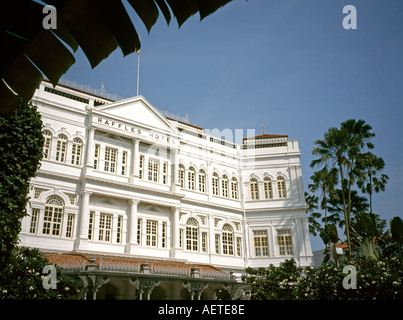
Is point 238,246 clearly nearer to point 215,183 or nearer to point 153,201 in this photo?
point 215,183

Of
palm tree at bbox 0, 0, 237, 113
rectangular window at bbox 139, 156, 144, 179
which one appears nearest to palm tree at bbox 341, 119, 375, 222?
rectangular window at bbox 139, 156, 144, 179

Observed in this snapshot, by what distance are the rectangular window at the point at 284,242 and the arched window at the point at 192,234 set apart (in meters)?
6.81

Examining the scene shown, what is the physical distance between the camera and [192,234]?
26781 mm

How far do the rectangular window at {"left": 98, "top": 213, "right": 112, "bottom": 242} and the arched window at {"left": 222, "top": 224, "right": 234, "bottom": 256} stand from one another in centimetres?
962

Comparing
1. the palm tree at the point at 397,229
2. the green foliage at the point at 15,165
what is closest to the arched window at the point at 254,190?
the palm tree at the point at 397,229

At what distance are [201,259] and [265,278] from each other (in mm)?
7839

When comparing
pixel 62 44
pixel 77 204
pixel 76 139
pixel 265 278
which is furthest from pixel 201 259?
pixel 62 44

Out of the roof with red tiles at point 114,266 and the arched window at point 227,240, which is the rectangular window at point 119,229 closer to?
the roof with red tiles at point 114,266

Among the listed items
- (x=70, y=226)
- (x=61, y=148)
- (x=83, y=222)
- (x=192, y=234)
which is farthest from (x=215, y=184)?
(x=61, y=148)

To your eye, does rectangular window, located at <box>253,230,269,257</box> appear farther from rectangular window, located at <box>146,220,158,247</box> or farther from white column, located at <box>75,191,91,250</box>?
white column, located at <box>75,191,91,250</box>

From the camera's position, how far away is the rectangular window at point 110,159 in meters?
24.0

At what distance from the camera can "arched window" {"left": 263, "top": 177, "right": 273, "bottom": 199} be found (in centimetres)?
3041
